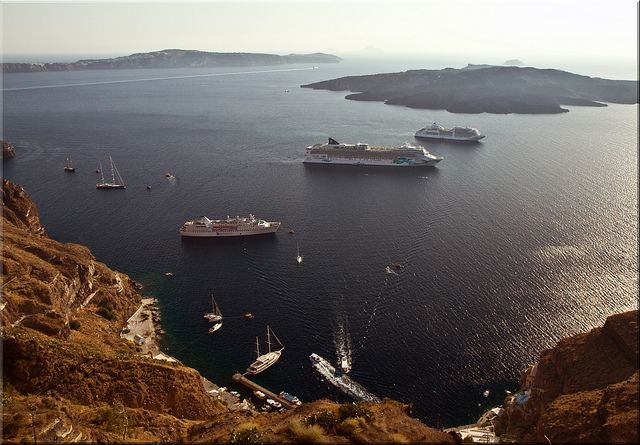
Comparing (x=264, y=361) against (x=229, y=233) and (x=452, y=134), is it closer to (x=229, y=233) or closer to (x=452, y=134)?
(x=229, y=233)

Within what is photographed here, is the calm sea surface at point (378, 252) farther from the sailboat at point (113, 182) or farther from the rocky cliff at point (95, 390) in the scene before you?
the rocky cliff at point (95, 390)

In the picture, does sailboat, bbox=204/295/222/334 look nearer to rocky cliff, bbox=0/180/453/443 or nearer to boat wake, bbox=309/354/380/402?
rocky cliff, bbox=0/180/453/443

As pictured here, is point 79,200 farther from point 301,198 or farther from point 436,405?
point 436,405

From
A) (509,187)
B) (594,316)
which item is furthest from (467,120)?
(594,316)

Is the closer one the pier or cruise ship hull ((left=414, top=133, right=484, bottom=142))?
the pier

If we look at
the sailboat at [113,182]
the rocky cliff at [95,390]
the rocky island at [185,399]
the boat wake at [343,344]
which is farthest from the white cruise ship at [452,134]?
the rocky cliff at [95,390]

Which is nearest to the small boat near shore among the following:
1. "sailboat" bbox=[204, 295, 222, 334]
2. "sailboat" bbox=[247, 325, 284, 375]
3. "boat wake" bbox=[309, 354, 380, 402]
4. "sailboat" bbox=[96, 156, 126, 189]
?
"boat wake" bbox=[309, 354, 380, 402]
